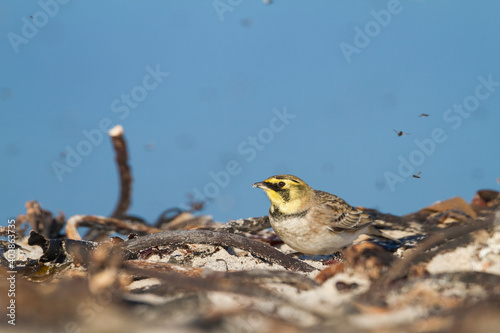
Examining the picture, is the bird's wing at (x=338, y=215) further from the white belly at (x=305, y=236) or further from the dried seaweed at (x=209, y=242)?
the dried seaweed at (x=209, y=242)

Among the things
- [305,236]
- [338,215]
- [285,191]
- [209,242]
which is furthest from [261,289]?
[338,215]

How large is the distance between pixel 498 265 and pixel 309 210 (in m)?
2.93

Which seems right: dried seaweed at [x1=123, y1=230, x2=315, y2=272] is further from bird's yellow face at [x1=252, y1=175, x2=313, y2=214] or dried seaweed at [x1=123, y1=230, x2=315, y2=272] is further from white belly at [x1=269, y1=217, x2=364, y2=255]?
bird's yellow face at [x1=252, y1=175, x2=313, y2=214]

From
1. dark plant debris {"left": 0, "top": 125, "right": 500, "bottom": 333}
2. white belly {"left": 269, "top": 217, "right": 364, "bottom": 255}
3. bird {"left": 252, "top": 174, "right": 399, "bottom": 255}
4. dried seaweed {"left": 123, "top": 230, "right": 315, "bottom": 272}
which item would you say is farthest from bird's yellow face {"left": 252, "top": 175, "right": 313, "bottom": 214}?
dried seaweed {"left": 123, "top": 230, "right": 315, "bottom": 272}

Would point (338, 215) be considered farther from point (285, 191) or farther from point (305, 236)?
point (285, 191)

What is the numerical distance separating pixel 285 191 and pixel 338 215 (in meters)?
0.70

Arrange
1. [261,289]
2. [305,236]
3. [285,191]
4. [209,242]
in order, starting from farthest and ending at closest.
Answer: [285,191], [305,236], [209,242], [261,289]

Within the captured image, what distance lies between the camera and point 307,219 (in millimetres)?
6039

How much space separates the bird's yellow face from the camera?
6146 mm

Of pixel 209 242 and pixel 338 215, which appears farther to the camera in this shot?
pixel 338 215

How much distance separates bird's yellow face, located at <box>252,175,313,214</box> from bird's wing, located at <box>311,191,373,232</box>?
219mm

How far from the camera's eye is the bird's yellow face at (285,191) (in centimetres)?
615

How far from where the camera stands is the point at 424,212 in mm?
6996

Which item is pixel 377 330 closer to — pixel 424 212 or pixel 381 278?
pixel 381 278
